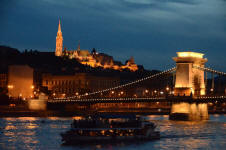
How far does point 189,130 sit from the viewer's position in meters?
54.6

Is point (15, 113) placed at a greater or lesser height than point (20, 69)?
lesser

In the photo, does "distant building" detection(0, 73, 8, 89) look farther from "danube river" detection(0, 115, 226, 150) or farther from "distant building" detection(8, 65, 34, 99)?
"danube river" detection(0, 115, 226, 150)

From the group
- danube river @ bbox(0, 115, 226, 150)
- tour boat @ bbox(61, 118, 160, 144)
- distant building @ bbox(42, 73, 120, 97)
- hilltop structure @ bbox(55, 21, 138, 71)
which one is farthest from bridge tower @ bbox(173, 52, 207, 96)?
hilltop structure @ bbox(55, 21, 138, 71)

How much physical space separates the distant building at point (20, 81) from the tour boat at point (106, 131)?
204 ft

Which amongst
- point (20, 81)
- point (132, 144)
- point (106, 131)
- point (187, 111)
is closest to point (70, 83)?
point (20, 81)

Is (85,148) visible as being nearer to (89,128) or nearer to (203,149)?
(89,128)

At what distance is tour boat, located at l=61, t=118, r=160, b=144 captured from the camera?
4484cm

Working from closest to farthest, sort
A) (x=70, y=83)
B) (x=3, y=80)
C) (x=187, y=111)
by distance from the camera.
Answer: (x=187, y=111)
(x=3, y=80)
(x=70, y=83)

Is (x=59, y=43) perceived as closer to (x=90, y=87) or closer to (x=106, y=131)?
(x=90, y=87)

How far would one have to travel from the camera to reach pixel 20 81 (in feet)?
364

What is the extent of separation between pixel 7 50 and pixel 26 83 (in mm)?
40667

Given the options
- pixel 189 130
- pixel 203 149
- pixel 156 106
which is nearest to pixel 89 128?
pixel 203 149

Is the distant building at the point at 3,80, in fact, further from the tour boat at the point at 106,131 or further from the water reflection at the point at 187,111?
the tour boat at the point at 106,131

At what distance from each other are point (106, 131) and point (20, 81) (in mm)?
66652
